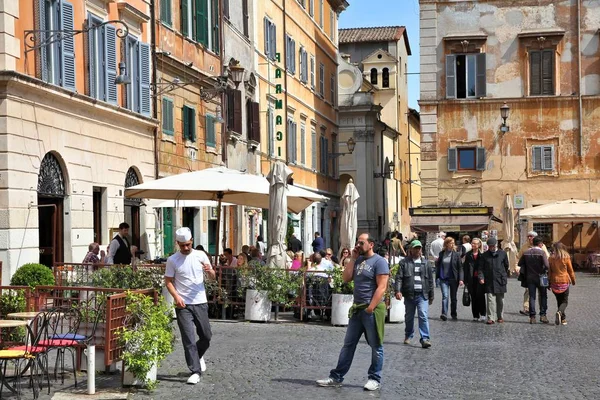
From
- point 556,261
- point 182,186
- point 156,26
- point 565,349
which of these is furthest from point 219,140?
point 565,349

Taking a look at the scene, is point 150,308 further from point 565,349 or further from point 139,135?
point 139,135

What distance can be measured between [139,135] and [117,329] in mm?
15143

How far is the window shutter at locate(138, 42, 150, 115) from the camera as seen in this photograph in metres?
25.9

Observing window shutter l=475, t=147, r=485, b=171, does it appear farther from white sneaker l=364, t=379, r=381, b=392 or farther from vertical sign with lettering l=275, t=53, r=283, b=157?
A: white sneaker l=364, t=379, r=381, b=392

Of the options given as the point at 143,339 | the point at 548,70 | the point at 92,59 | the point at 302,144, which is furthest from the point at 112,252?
the point at 548,70

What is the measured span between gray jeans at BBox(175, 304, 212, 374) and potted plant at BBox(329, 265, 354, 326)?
22.7 ft

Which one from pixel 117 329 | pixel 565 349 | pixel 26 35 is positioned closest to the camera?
pixel 117 329

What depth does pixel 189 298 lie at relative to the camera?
12.1 metres

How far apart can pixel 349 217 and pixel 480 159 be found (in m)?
18.8

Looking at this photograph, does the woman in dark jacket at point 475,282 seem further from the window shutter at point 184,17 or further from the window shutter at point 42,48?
the window shutter at point 184,17

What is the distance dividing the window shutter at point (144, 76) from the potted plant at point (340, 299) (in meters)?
8.72

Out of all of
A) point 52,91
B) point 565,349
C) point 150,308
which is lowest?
point 565,349

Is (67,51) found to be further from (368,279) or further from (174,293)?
(368,279)

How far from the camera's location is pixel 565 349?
1594 cm
